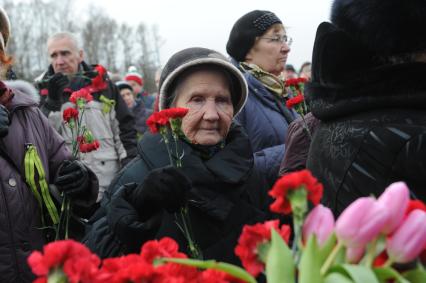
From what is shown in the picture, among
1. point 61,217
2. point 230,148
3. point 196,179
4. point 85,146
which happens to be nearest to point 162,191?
point 196,179

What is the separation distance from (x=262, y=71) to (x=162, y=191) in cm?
214

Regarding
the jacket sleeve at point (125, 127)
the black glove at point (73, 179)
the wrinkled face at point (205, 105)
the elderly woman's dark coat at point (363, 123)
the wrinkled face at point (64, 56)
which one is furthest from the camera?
the jacket sleeve at point (125, 127)

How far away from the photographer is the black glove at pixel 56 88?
4.64 m

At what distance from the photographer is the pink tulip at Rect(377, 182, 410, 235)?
834 millimetres

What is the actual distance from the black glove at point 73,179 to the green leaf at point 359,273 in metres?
1.76

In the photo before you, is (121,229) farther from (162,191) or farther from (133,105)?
(133,105)

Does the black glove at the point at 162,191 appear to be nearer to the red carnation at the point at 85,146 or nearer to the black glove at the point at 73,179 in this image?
the black glove at the point at 73,179

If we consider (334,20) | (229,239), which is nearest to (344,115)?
(334,20)

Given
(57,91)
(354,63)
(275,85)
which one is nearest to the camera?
(354,63)

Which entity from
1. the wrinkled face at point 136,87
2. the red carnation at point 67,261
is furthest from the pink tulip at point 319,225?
the wrinkled face at point 136,87

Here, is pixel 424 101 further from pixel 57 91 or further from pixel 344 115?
pixel 57 91

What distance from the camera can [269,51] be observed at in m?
3.77

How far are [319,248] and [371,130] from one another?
2.07ft

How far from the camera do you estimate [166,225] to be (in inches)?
77.7
